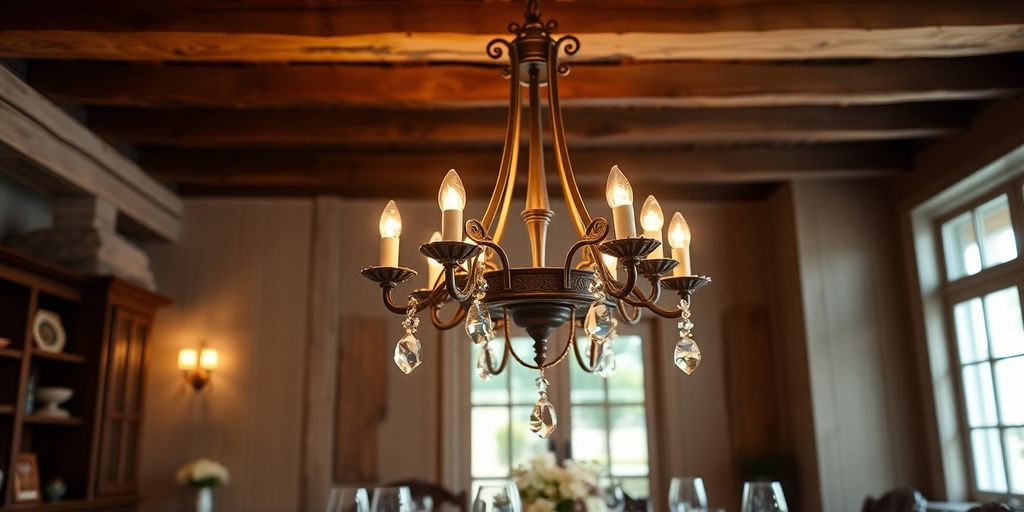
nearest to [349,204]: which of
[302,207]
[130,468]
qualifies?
[302,207]

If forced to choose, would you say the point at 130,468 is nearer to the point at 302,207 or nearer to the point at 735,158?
the point at 302,207

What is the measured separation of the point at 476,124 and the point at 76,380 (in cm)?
253

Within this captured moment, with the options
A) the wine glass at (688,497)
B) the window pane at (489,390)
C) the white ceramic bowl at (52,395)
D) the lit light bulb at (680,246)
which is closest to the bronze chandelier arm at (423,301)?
the lit light bulb at (680,246)

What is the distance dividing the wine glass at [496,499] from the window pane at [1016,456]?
11.0 feet

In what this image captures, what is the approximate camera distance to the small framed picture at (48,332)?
12.9 feet

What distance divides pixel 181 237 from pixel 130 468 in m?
1.49

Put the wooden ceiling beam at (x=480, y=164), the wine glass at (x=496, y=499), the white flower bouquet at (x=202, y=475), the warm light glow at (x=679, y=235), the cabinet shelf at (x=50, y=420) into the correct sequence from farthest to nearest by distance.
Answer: the wooden ceiling beam at (x=480, y=164)
the white flower bouquet at (x=202, y=475)
the cabinet shelf at (x=50, y=420)
the warm light glow at (x=679, y=235)
the wine glass at (x=496, y=499)

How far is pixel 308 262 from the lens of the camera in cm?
520

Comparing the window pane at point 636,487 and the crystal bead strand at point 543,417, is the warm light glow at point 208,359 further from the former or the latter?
the crystal bead strand at point 543,417

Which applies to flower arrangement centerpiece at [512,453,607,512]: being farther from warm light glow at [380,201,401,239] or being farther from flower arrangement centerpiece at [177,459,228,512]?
flower arrangement centerpiece at [177,459,228,512]

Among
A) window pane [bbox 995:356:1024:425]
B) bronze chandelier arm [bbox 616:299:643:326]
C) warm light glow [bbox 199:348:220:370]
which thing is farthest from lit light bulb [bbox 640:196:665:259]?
warm light glow [bbox 199:348:220:370]

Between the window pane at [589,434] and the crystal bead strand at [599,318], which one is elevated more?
the crystal bead strand at [599,318]

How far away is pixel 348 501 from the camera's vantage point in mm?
2201

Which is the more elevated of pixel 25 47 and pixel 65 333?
pixel 25 47
